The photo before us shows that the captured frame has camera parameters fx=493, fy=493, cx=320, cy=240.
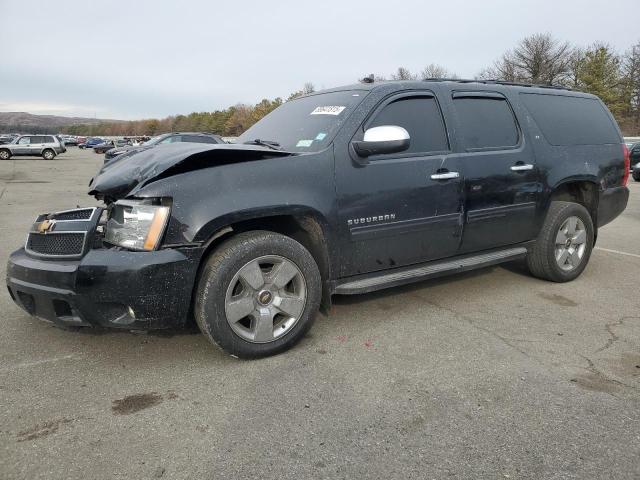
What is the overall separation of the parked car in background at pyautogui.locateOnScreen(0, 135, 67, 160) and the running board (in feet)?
127

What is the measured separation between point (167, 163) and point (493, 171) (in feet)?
8.49

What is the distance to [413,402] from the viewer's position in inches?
104

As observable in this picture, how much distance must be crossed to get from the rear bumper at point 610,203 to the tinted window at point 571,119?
0.52m

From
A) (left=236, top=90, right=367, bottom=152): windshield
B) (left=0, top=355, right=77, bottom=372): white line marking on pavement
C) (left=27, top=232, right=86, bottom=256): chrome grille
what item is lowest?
(left=0, top=355, right=77, bottom=372): white line marking on pavement

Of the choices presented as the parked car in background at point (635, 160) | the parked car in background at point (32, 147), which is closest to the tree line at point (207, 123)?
the parked car in background at point (32, 147)

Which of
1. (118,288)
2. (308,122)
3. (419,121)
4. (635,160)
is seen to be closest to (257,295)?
(118,288)

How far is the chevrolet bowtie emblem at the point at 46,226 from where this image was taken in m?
3.05

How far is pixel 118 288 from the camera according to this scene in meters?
2.75

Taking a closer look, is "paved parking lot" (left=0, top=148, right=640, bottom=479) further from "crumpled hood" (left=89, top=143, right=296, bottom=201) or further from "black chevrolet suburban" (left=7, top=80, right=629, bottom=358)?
"crumpled hood" (left=89, top=143, right=296, bottom=201)

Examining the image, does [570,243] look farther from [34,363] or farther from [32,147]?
[32,147]

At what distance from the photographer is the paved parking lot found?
215 centimetres

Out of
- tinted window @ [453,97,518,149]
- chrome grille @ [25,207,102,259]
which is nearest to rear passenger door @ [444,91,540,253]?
tinted window @ [453,97,518,149]

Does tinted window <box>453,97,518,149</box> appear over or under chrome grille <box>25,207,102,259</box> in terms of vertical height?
over

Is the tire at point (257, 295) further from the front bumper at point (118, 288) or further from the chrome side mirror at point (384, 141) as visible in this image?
the chrome side mirror at point (384, 141)
